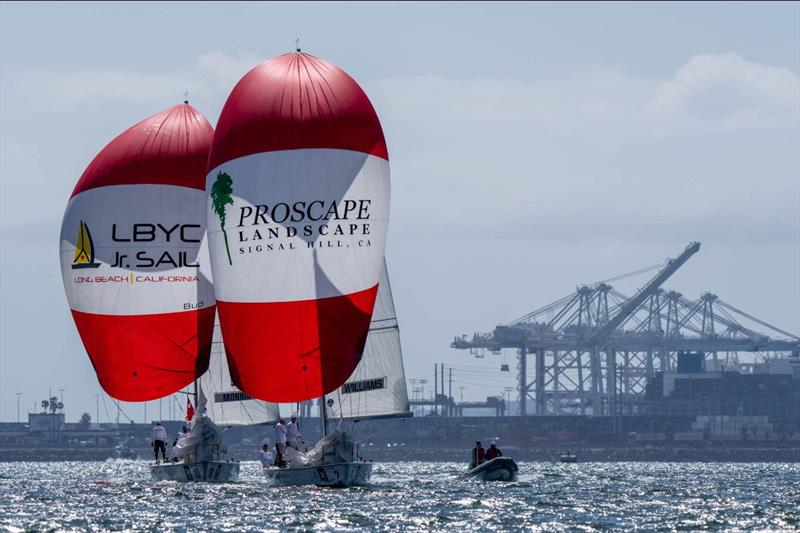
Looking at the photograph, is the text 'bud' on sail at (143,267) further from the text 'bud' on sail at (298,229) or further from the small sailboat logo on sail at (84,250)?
the text 'bud' on sail at (298,229)

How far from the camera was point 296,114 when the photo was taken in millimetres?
42688

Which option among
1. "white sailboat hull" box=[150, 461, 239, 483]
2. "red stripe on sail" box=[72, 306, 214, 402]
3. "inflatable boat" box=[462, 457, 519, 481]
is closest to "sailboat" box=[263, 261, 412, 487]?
"white sailboat hull" box=[150, 461, 239, 483]

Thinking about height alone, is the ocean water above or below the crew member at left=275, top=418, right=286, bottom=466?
below

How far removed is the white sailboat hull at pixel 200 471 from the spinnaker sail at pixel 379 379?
16.9 ft

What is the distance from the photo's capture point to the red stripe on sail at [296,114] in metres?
42.6

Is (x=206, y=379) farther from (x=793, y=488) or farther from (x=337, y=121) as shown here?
(x=793, y=488)

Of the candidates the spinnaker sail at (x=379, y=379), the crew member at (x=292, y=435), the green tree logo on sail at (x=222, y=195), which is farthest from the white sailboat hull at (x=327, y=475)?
the green tree logo on sail at (x=222, y=195)

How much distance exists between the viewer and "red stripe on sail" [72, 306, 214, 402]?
4953 centimetres

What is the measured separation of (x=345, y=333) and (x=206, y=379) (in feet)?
30.1

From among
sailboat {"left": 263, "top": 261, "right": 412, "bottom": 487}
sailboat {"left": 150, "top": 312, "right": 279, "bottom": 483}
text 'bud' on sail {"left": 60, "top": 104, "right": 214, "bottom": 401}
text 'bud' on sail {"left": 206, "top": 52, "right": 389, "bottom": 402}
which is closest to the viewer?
text 'bud' on sail {"left": 206, "top": 52, "right": 389, "bottom": 402}

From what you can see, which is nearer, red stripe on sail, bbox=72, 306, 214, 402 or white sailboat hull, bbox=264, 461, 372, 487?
white sailboat hull, bbox=264, 461, 372, 487

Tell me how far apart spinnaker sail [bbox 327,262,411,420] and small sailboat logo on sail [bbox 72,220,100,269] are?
8.53 meters

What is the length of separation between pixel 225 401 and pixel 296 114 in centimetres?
1101

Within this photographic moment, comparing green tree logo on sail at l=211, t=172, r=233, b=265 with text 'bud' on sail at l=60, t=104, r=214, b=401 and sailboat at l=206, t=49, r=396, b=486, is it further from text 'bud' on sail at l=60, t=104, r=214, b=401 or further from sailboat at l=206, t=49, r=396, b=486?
text 'bud' on sail at l=60, t=104, r=214, b=401
